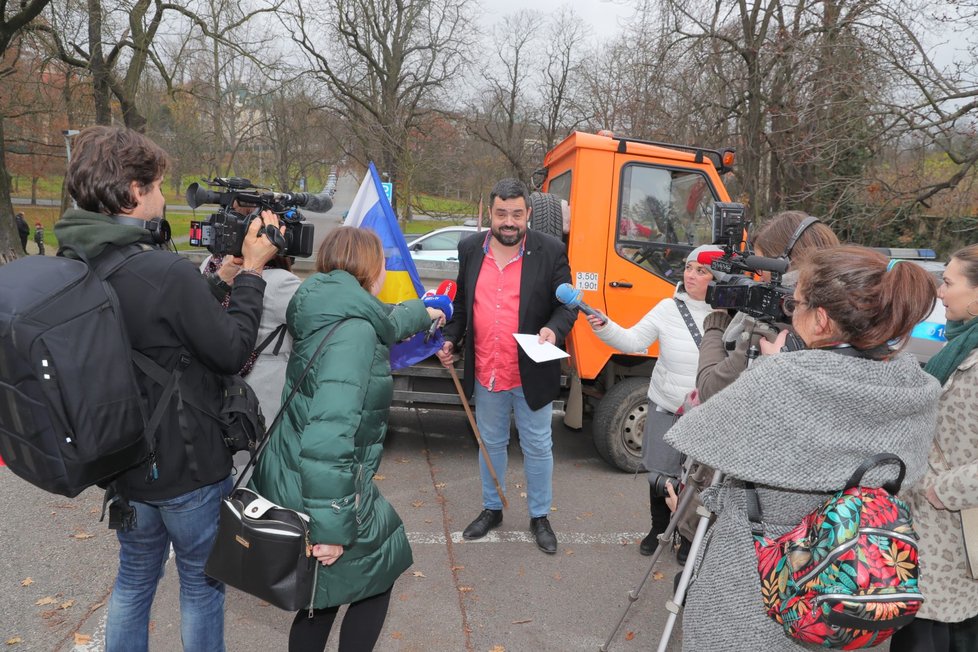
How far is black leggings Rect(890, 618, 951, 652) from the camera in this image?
2.11 meters

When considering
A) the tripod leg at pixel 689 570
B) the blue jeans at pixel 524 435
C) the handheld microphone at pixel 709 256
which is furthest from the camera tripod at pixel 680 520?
the blue jeans at pixel 524 435

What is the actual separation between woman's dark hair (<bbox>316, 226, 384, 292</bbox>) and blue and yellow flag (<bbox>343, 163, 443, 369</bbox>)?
1285 mm

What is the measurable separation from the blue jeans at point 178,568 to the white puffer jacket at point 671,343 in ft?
6.40

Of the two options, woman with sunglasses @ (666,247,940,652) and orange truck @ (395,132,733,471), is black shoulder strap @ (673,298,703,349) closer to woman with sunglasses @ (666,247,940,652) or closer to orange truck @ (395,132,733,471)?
orange truck @ (395,132,733,471)

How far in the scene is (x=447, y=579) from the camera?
11.2ft

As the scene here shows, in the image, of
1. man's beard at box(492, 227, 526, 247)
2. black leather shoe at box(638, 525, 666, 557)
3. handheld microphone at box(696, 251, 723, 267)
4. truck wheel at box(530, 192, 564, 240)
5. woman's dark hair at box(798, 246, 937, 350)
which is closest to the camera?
woman's dark hair at box(798, 246, 937, 350)

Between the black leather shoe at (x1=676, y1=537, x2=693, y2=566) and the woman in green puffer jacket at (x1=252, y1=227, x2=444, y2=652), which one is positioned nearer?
the woman in green puffer jacket at (x1=252, y1=227, x2=444, y2=652)

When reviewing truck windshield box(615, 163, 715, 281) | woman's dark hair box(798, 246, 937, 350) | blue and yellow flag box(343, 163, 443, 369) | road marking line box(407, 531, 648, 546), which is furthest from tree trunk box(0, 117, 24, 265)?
woman's dark hair box(798, 246, 937, 350)

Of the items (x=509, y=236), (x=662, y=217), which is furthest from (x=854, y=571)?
(x=662, y=217)

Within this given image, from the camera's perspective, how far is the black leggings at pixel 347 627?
7.02ft

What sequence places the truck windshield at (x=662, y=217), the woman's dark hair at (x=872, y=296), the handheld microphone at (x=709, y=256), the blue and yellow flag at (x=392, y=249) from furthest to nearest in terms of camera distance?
the truck windshield at (x=662, y=217), the blue and yellow flag at (x=392, y=249), the handheld microphone at (x=709, y=256), the woman's dark hair at (x=872, y=296)

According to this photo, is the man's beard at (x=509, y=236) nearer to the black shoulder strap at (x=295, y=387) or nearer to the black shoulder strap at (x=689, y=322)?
the black shoulder strap at (x=689, y=322)

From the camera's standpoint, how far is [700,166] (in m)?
4.54

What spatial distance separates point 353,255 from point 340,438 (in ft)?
2.05
